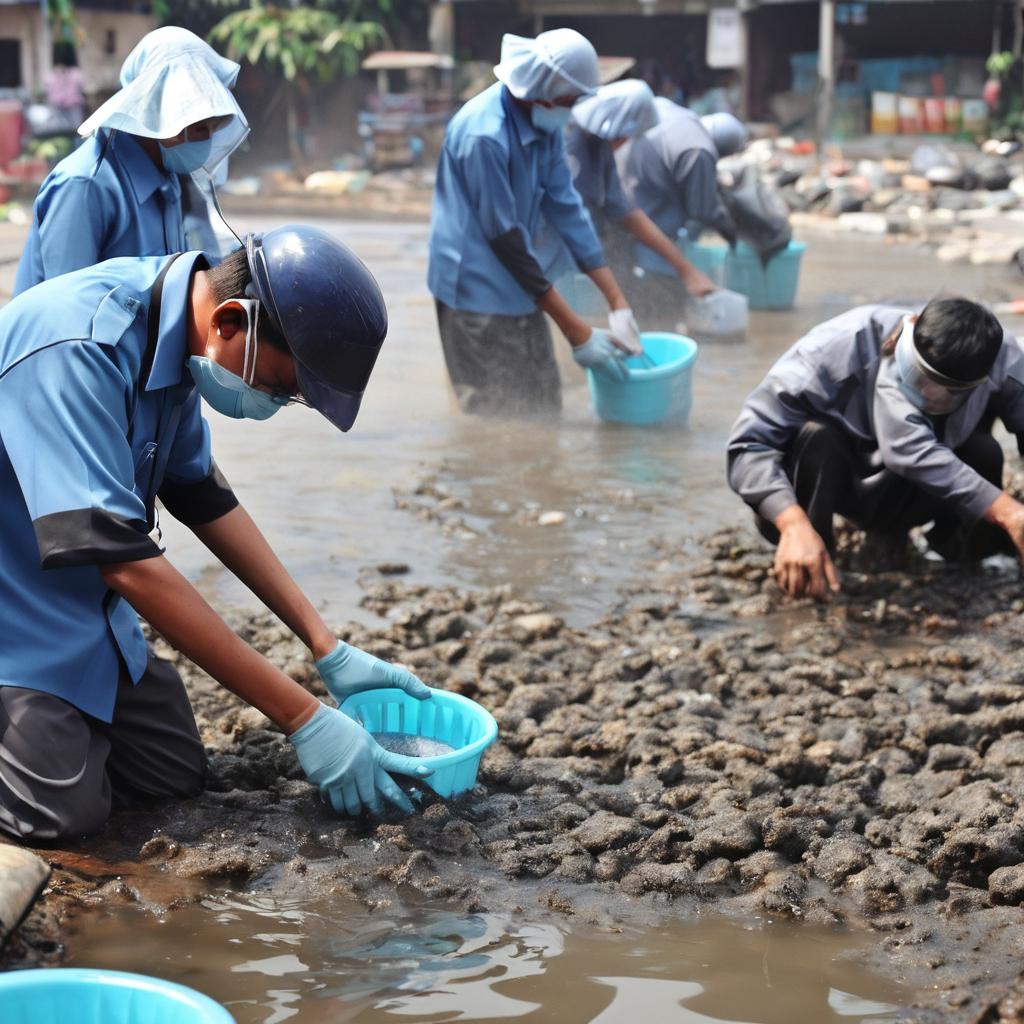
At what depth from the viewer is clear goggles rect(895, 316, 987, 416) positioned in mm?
4055

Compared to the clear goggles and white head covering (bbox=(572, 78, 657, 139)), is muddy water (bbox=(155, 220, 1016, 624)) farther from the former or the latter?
white head covering (bbox=(572, 78, 657, 139))

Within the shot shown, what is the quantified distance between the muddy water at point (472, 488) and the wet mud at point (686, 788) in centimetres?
40

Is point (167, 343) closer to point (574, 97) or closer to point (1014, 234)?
point (574, 97)

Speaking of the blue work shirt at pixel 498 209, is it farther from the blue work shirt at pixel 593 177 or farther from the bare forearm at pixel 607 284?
the blue work shirt at pixel 593 177

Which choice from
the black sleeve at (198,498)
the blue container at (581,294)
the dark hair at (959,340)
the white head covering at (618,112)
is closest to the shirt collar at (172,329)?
the black sleeve at (198,498)

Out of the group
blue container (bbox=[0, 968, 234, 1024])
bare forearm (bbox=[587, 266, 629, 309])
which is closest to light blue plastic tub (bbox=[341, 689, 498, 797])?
blue container (bbox=[0, 968, 234, 1024])

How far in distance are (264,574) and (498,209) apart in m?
3.30

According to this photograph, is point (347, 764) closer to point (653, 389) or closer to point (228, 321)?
point (228, 321)

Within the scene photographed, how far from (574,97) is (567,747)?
3.30 meters

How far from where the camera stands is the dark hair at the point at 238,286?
8.53 feet

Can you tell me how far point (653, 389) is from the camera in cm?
656

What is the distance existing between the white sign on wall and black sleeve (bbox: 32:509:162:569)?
17.5m

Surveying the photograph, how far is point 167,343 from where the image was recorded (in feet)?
8.73

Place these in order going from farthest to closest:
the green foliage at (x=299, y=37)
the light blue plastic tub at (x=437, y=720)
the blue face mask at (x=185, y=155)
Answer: the green foliage at (x=299, y=37) < the blue face mask at (x=185, y=155) < the light blue plastic tub at (x=437, y=720)
